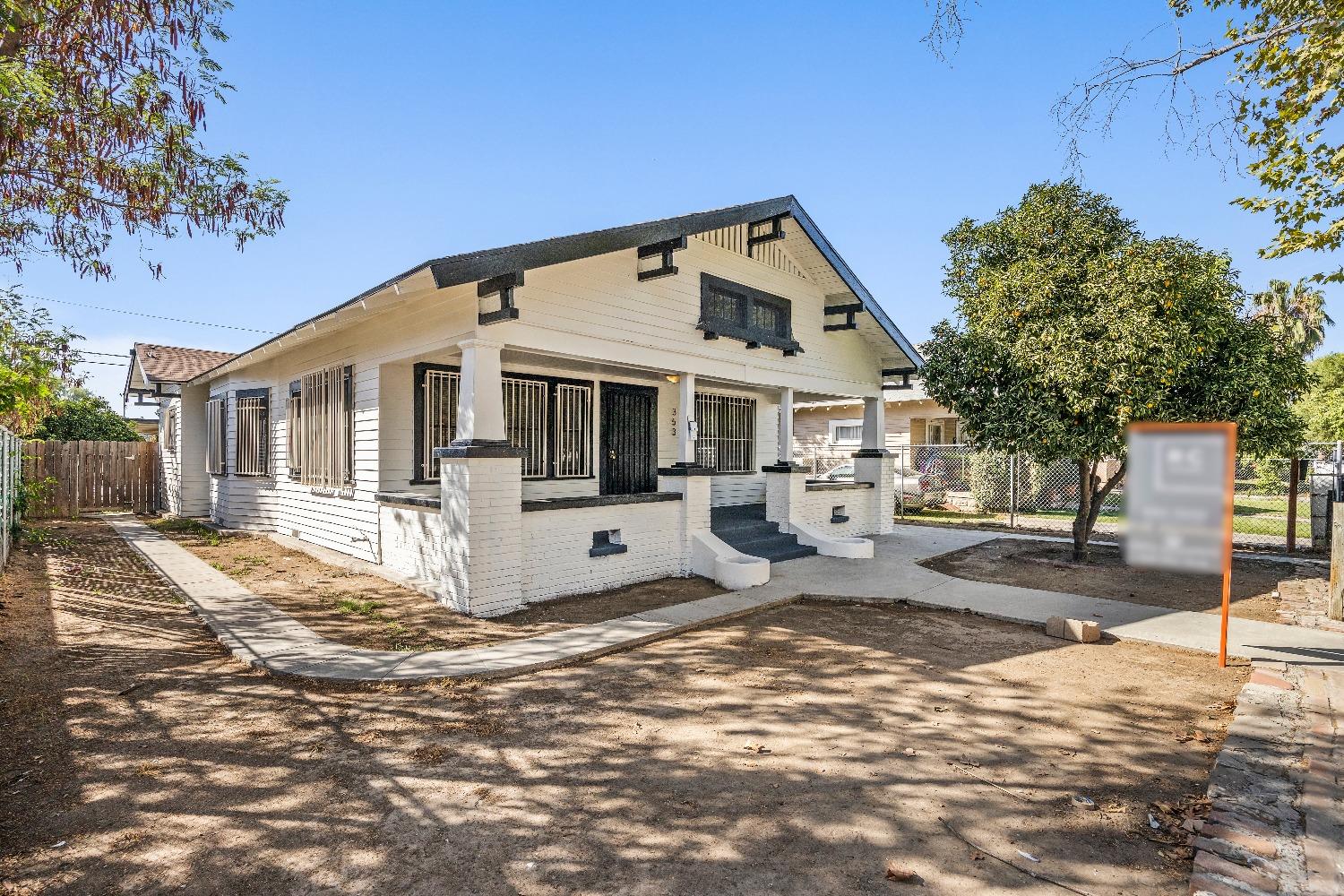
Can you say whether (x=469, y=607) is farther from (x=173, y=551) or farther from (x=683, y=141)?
(x=683, y=141)

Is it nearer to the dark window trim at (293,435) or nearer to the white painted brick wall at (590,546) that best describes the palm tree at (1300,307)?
the white painted brick wall at (590,546)

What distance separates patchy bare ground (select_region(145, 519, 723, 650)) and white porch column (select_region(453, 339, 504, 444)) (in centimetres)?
186

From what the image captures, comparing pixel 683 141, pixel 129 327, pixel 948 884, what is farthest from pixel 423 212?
pixel 129 327

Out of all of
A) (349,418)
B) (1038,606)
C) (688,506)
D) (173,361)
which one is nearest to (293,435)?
(349,418)

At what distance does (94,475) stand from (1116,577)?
2229cm

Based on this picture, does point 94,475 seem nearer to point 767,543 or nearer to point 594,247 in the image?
point 594,247

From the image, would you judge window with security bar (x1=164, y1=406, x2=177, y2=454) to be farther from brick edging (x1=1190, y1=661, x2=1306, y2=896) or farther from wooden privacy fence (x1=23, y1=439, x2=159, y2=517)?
brick edging (x1=1190, y1=661, x2=1306, y2=896)

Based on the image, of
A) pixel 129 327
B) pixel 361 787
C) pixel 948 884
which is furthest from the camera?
pixel 129 327

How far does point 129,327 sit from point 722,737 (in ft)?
112

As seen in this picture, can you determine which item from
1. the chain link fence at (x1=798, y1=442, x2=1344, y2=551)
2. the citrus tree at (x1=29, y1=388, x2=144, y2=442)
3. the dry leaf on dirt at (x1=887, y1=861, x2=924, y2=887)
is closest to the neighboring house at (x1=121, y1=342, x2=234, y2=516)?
the citrus tree at (x1=29, y1=388, x2=144, y2=442)

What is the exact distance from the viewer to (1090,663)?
210 inches

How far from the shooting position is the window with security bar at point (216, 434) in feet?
43.6

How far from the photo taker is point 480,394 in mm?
6590

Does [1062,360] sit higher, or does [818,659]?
[1062,360]
